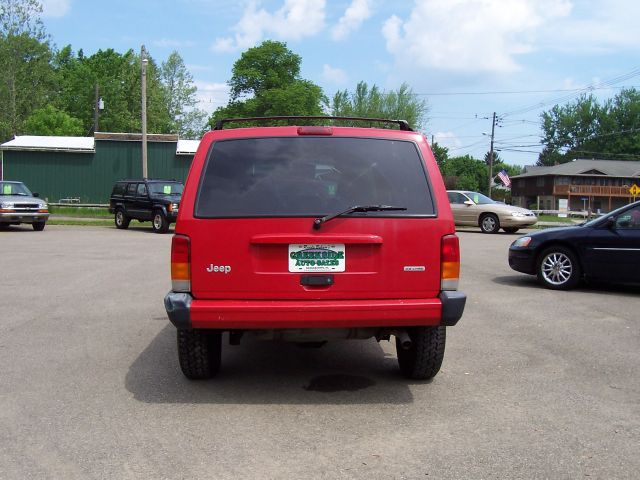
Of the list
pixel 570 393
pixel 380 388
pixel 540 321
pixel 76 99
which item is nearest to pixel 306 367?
pixel 380 388

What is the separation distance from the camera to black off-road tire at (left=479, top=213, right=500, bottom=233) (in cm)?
2364

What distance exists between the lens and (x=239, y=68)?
6756 cm

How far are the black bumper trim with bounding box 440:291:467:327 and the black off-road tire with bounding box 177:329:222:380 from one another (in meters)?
1.61

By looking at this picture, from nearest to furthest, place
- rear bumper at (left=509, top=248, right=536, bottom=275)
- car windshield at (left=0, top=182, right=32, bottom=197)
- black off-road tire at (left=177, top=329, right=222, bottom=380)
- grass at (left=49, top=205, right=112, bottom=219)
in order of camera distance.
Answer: black off-road tire at (left=177, top=329, right=222, bottom=380) → rear bumper at (left=509, top=248, right=536, bottom=275) → car windshield at (left=0, top=182, right=32, bottom=197) → grass at (left=49, top=205, right=112, bottom=219)

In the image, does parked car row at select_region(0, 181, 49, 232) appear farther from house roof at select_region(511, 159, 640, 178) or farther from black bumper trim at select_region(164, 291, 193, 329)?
house roof at select_region(511, 159, 640, 178)

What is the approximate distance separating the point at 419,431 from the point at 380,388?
0.93 m

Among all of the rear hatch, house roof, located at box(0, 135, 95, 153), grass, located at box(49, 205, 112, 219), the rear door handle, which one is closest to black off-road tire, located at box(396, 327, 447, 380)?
the rear hatch

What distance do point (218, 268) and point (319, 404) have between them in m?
1.16

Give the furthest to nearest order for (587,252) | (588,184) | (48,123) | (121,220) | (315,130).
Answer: (588,184) < (48,123) < (121,220) < (587,252) < (315,130)

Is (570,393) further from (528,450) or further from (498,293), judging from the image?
(498,293)

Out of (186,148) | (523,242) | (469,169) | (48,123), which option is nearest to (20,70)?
(48,123)

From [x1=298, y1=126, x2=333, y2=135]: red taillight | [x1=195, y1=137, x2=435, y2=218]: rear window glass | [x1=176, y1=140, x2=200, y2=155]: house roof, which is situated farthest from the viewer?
[x1=176, y1=140, x2=200, y2=155]: house roof

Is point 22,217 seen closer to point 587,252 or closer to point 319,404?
point 587,252

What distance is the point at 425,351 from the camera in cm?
489
